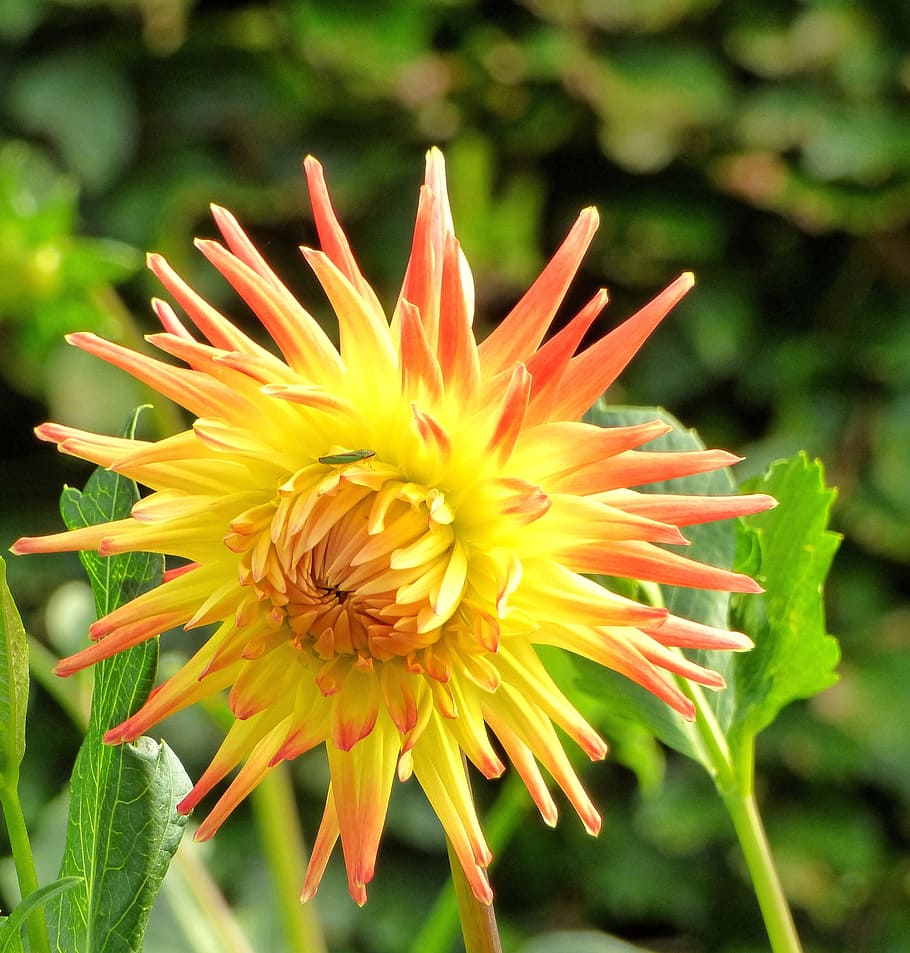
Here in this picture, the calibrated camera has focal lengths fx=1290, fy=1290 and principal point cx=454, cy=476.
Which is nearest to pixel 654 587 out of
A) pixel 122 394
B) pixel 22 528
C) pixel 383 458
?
pixel 383 458

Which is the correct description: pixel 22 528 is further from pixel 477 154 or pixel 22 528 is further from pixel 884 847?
pixel 884 847

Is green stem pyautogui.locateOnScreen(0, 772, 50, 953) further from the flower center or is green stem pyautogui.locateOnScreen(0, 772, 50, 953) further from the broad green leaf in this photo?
the broad green leaf

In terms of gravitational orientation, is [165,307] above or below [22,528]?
above

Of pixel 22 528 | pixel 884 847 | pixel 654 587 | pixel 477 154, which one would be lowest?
pixel 884 847

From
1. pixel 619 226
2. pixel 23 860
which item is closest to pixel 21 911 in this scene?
pixel 23 860

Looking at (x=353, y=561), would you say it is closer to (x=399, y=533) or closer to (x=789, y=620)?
(x=399, y=533)

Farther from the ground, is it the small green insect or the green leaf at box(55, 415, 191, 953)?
the small green insect

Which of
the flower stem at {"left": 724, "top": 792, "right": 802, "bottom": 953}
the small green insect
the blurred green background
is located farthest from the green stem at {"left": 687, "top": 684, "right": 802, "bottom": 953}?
the blurred green background
